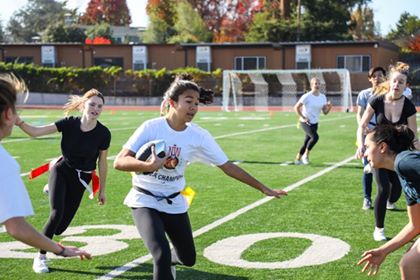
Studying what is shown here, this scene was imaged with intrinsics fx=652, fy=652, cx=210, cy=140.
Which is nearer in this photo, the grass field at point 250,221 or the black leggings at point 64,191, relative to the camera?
the grass field at point 250,221

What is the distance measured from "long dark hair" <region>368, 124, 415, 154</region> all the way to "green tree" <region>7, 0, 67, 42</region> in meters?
108

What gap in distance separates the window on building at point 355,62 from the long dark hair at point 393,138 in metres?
44.3

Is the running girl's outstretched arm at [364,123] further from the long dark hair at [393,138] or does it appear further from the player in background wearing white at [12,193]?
the player in background wearing white at [12,193]

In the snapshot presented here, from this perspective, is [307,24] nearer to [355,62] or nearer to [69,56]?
[355,62]

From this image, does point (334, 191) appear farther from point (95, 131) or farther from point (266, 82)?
point (266, 82)

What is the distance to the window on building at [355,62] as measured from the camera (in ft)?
Result: 155

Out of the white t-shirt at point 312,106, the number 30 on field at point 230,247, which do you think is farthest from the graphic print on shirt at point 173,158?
the white t-shirt at point 312,106

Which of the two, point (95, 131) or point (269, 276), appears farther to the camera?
point (95, 131)

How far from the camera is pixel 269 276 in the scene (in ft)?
18.8

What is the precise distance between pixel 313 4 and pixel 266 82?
19.3 metres

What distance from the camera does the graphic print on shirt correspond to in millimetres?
5031

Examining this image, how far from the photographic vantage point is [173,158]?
5070mm

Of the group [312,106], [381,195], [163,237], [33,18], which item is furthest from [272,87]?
[33,18]

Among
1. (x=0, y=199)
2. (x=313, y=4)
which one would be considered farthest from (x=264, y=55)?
(x=0, y=199)
